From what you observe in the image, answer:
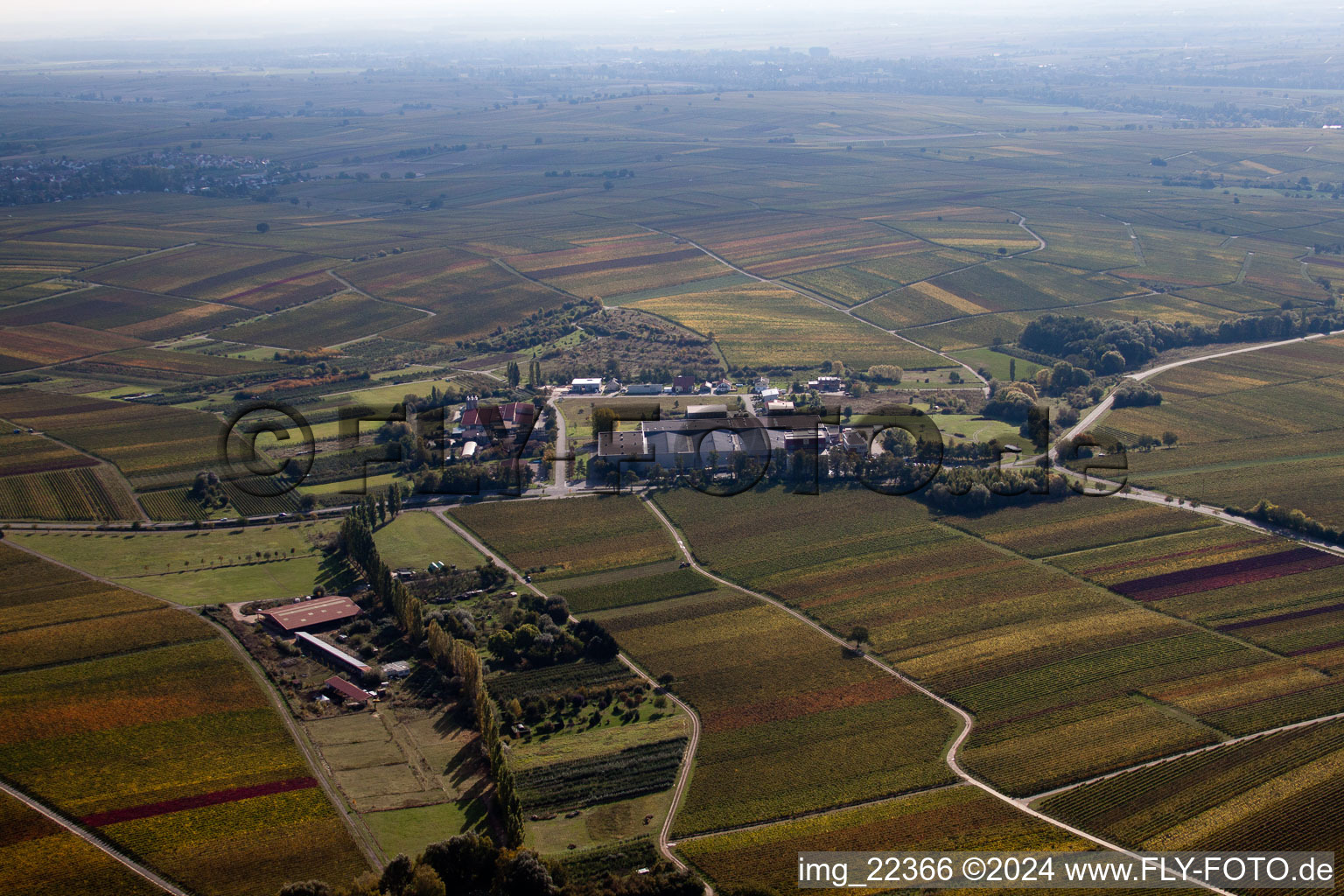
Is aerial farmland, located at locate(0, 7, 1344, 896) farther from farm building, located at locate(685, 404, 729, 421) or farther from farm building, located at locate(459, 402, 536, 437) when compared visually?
farm building, located at locate(685, 404, 729, 421)

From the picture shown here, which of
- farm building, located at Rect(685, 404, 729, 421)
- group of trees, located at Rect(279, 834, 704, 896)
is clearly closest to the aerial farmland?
group of trees, located at Rect(279, 834, 704, 896)

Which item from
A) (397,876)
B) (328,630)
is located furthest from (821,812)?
(328,630)

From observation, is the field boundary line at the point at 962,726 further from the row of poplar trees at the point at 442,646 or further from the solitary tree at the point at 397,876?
the solitary tree at the point at 397,876

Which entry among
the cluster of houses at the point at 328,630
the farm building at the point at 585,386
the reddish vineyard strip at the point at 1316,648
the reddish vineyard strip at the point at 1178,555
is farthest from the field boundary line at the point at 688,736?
the reddish vineyard strip at the point at 1316,648

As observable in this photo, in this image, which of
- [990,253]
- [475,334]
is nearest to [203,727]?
[475,334]

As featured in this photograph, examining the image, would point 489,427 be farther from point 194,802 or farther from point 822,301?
point 822,301

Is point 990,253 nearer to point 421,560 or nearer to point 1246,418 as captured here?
point 1246,418

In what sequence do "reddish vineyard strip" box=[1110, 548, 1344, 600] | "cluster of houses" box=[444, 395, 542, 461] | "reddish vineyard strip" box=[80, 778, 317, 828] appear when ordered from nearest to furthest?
"reddish vineyard strip" box=[80, 778, 317, 828]
"reddish vineyard strip" box=[1110, 548, 1344, 600]
"cluster of houses" box=[444, 395, 542, 461]
